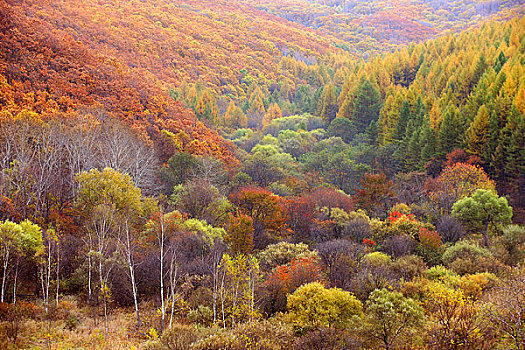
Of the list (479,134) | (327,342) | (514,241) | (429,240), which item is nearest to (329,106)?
(479,134)

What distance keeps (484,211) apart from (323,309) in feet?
66.4

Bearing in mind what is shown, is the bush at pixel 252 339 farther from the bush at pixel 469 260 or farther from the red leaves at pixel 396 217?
the red leaves at pixel 396 217

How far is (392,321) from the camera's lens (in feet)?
45.8

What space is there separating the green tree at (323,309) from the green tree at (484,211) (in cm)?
1839

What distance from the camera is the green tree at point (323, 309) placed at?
49.3 feet

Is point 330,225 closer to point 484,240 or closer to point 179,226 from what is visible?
point 484,240

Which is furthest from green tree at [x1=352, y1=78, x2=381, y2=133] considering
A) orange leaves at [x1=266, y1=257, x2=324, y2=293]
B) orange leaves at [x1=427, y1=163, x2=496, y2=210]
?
orange leaves at [x1=266, y1=257, x2=324, y2=293]

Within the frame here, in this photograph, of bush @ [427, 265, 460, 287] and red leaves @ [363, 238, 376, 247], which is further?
red leaves @ [363, 238, 376, 247]

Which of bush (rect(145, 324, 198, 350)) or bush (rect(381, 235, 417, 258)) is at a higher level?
bush (rect(145, 324, 198, 350))

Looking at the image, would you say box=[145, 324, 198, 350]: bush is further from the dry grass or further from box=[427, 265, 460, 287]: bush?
box=[427, 265, 460, 287]: bush

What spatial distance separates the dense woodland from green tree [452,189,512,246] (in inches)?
6.1

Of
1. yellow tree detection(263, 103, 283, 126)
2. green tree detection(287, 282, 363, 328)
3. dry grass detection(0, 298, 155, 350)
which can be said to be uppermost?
yellow tree detection(263, 103, 283, 126)

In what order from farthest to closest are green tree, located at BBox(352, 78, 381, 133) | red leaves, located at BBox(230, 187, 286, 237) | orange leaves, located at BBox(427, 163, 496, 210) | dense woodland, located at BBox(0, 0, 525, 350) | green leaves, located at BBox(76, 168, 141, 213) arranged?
green tree, located at BBox(352, 78, 381, 133), orange leaves, located at BBox(427, 163, 496, 210), red leaves, located at BBox(230, 187, 286, 237), green leaves, located at BBox(76, 168, 141, 213), dense woodland, located at BBox(0, 0, 525, 350)

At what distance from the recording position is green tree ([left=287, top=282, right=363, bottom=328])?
15023mm
